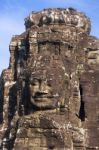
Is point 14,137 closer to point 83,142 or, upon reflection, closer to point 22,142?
point 22,142

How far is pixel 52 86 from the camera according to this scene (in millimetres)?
25766

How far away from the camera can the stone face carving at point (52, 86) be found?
2484 centimetres

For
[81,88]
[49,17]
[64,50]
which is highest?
[49,17]

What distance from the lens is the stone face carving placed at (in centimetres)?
2484

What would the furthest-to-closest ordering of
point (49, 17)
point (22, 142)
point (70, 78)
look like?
point (49, 17) → point (70, 78) → point (22, 142)

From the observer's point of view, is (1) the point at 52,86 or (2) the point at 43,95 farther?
(1) the point at 52,86

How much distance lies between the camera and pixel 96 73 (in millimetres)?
27547

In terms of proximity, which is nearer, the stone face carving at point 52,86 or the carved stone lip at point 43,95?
the stone face carving at point 52,86

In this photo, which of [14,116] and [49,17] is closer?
[14,116]

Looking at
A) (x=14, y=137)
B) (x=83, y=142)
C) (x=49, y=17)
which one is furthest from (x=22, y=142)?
(x=49, y=17)

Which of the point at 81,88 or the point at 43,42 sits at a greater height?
the point at 43,42

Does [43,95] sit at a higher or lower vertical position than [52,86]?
lower

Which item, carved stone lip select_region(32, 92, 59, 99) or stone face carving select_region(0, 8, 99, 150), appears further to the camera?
carved stone lip select_region(32, 92, 59, 99)

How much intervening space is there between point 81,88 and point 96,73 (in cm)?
101
